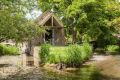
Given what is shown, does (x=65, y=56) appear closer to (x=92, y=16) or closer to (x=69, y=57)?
(x=69, y=57)

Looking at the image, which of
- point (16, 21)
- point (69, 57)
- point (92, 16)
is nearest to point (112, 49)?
point (92, 16)

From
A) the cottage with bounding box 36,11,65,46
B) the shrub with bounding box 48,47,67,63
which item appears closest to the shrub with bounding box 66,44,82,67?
the shrub with bounding box 48,47,67,63

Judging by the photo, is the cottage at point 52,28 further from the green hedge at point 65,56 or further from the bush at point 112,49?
the green hedge at point 65,56

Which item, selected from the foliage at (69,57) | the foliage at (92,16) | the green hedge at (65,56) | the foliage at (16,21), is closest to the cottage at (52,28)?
the foliage at (92,16)

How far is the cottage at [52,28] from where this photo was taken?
121 ft

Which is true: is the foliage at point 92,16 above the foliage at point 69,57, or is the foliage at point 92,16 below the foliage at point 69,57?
above

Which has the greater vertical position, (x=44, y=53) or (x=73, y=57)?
(x=44, y=53)

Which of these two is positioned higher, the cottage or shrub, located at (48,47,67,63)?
the cottage

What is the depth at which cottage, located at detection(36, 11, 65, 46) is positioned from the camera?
3678 cm

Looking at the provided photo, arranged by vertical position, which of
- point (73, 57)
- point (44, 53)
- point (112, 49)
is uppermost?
point (44, 53)

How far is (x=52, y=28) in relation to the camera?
3791 cm

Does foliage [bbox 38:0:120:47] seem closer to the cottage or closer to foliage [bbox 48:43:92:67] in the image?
the cottage

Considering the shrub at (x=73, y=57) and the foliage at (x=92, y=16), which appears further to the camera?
the foliage at (x=92, y=16)

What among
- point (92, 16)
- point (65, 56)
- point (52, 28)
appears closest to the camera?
point (65, 56)
